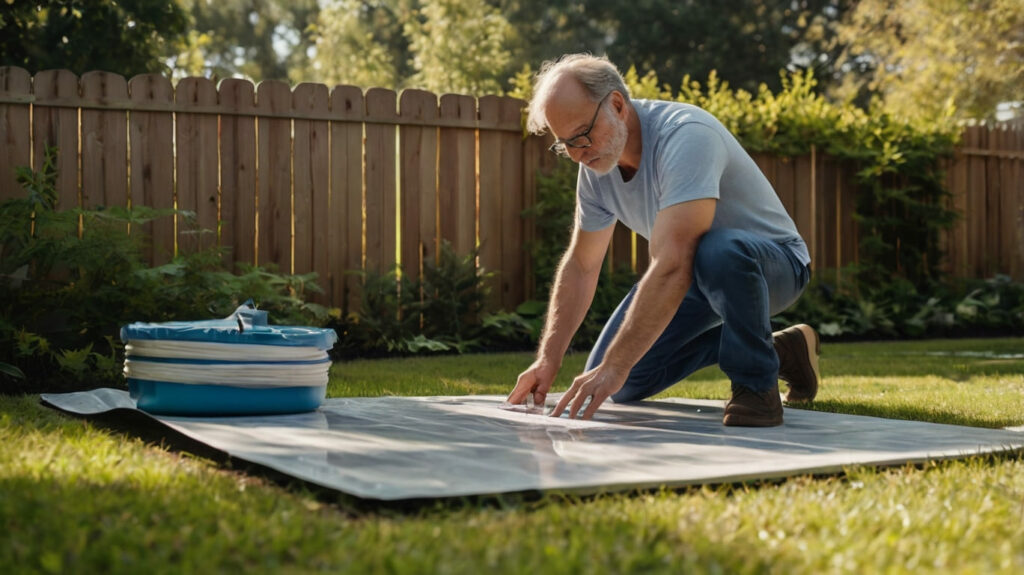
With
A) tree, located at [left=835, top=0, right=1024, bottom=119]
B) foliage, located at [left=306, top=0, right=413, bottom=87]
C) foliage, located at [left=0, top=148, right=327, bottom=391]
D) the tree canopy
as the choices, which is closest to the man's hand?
foliage, located at [left=0, top=148, right=327, bottom=391]

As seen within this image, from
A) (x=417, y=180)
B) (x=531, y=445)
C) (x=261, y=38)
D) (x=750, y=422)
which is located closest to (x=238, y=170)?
(x=417, y=180)

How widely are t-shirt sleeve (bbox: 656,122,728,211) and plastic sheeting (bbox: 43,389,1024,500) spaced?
2.14 feet

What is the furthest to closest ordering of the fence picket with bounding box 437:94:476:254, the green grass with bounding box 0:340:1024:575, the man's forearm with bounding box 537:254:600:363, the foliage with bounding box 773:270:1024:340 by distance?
1. the foliage with bounding box 773:270:1024:340
2. the fence picket with bounding box 437:94:476:254
3. the man's forearm with bounding box 537:254:600:363
4. the green grass with bounding box 0:340:1024:575

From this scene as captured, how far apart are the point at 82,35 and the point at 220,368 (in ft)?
20.8

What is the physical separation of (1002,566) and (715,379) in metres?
3.64

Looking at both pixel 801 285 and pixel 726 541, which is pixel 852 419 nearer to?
pixel 801 285

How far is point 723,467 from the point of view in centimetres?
223

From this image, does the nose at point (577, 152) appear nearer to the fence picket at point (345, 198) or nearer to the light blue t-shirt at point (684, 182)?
the light blue t-shirt at point (684, 182)

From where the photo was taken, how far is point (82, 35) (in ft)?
27.2

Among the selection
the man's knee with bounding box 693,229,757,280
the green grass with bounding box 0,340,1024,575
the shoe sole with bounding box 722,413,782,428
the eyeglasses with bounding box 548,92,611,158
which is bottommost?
the shoe sole with bounding box 722,413,782,428

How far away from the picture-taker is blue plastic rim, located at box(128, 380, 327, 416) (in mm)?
2947

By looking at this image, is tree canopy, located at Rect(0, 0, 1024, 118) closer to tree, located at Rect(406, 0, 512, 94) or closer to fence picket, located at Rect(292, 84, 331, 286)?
tree, located at Rect(406, 0, 512, 94)

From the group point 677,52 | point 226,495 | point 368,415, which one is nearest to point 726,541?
point 226,495

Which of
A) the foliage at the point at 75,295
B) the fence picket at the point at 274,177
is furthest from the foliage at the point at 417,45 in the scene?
the foliage at the point at 75,295
